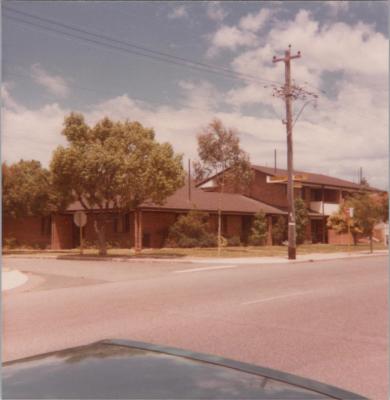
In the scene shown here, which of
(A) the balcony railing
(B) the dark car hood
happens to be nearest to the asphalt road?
(B) the dark car hood

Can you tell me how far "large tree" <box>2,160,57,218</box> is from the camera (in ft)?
124

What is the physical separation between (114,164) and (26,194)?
12.2m

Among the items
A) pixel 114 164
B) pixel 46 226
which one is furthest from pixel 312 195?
pixel 114 164

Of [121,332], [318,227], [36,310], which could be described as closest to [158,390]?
[121,332]

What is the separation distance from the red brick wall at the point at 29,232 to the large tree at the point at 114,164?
41.3 ft

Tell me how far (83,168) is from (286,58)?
1171cm

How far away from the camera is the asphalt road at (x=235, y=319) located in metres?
6.96

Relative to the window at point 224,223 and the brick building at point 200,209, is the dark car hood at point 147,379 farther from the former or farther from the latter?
the window at point 224,223

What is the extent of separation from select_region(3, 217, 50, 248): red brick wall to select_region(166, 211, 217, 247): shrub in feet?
32.7

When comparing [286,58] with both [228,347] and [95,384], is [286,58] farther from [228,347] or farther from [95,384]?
[95,384]

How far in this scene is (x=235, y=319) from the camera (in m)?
9.80

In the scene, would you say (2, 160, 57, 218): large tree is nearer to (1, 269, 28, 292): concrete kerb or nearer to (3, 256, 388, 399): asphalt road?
(1, 269, 28, 292): concrete kerb

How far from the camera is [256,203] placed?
48625mm

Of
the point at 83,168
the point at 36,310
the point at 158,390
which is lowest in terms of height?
the point at 36,310
